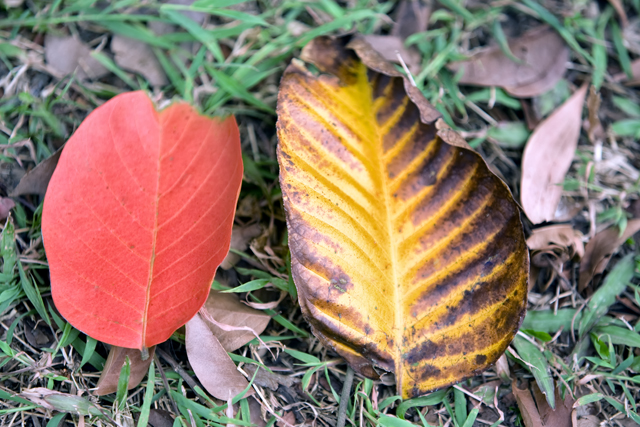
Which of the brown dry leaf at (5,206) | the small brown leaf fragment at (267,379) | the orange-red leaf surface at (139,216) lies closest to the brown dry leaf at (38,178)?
the brown dry leaf at (5,206)

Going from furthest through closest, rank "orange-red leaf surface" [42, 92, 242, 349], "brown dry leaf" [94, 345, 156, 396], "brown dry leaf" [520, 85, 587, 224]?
"brown dry leaf" [520, 85, 587, 224]
"brown dry leaf" [94, 345, 156, 396]
"orange-red leaf surface" [42, 92, 242, 349]

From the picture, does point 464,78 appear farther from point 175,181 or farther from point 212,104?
point 175,181

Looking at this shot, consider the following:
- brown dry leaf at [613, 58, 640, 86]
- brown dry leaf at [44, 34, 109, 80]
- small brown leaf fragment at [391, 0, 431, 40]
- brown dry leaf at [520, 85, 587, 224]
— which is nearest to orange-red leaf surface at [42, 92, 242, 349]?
brown dry leaf at [44, 34, 109, 80]

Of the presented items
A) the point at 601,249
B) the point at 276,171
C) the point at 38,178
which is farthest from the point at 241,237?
the point at 601,249

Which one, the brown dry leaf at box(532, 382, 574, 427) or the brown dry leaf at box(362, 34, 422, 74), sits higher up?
the brown dry leaf at box(362, 34, 422, 74)

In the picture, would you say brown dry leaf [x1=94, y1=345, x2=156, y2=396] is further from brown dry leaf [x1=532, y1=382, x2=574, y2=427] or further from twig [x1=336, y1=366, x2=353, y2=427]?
brown dry leaf [x1=532, y1=382, x2=574, y2=427]

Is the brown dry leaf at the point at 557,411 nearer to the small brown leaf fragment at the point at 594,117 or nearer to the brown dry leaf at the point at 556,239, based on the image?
the brown dry leaf at the point at 556,239
